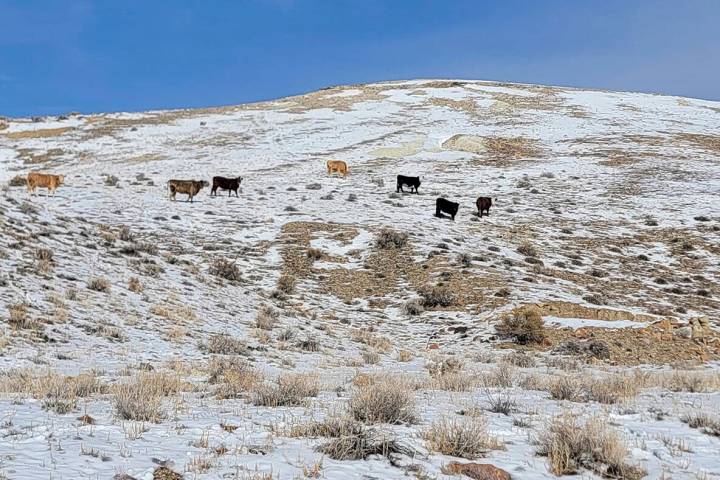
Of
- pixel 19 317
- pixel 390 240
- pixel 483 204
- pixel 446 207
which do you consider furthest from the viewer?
pixel 483 204

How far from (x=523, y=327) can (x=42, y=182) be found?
79.8ft

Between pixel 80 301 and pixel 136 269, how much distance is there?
3.70m

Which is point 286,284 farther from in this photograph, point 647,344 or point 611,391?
point 611,391

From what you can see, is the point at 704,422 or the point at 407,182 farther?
the point at 407,182

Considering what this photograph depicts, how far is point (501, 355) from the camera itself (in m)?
13.1

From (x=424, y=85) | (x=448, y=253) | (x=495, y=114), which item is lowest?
(x=448, y=253)

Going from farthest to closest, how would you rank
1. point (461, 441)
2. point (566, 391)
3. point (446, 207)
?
point (446, 207) < point (566, 391) < point (461, 441)

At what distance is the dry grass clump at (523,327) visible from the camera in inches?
560

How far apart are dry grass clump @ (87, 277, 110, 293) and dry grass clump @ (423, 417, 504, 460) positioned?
1144 centimetres

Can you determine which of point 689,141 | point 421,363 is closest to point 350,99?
point 689,141

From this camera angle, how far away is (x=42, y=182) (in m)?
27.7

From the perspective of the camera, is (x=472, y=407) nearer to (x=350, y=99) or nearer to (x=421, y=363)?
(x=421, y=363)

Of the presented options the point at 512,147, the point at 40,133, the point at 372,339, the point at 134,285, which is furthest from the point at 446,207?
the point at 40,133

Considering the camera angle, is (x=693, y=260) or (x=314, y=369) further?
(x=693, y=260)
